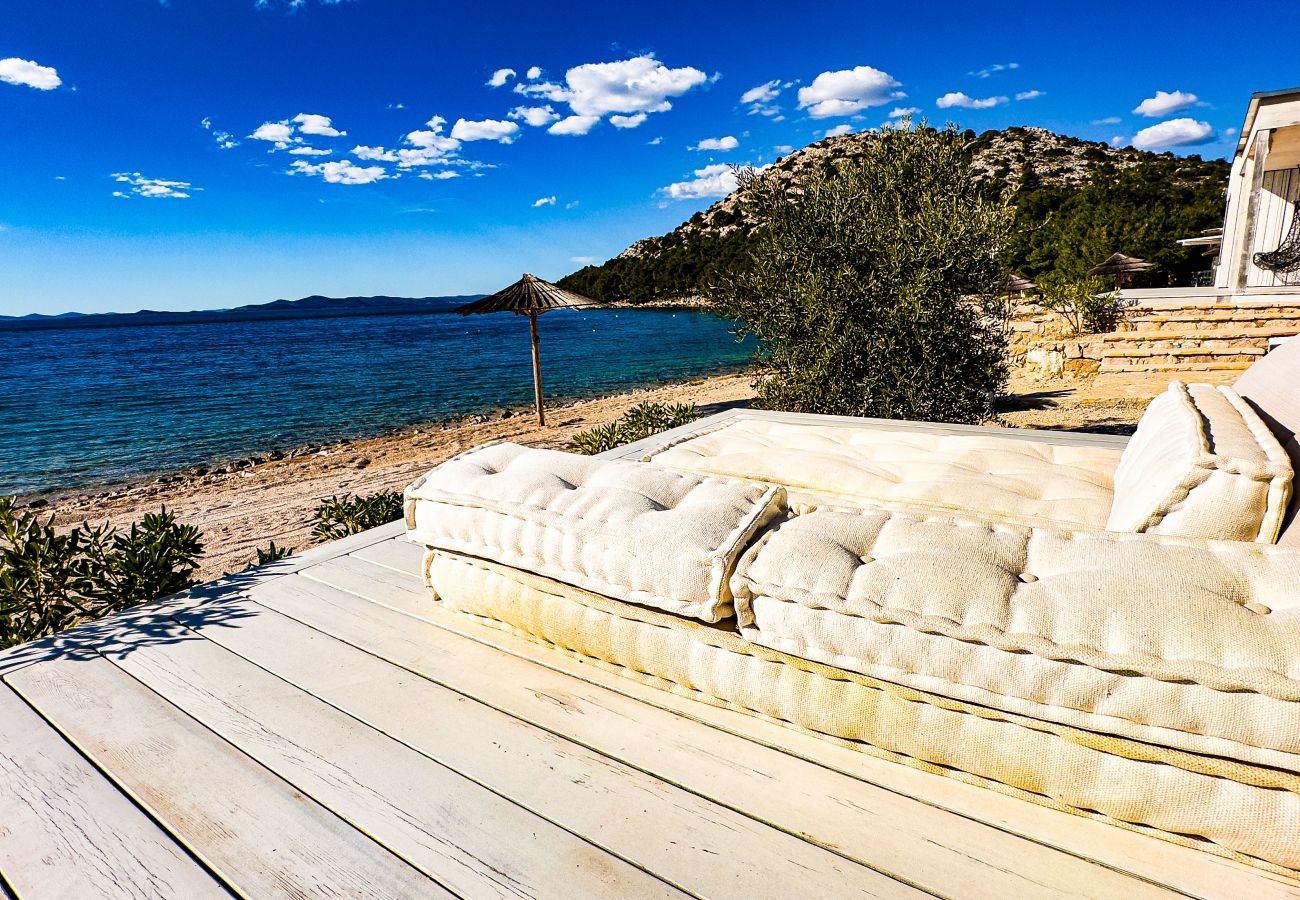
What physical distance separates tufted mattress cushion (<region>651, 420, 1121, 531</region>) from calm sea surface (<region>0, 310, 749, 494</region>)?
13.4 meters

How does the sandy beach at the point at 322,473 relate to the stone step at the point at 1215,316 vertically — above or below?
below

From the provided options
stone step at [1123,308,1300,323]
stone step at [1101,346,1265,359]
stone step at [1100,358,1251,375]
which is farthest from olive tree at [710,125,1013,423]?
stone step at [1123,308,1300,323]

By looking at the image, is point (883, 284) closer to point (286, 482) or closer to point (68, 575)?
point (68, 575)

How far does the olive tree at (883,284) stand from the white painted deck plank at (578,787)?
500 centimetres

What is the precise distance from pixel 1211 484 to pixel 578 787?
5.85ft

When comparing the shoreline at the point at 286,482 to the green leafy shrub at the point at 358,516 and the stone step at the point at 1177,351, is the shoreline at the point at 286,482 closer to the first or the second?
the green leafy shrub at the point at 358,516

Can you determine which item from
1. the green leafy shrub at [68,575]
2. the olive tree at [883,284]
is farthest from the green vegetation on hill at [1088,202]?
the green leafy shrub at [68,575]

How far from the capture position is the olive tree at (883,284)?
→ 5.81 metres

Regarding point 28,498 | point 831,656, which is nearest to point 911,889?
point 831,656

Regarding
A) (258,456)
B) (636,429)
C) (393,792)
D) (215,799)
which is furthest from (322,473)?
(393,792)

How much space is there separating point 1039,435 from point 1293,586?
329cm

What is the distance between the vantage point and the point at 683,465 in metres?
3.35

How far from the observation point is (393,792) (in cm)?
158

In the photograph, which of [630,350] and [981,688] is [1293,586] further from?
[630,350]
